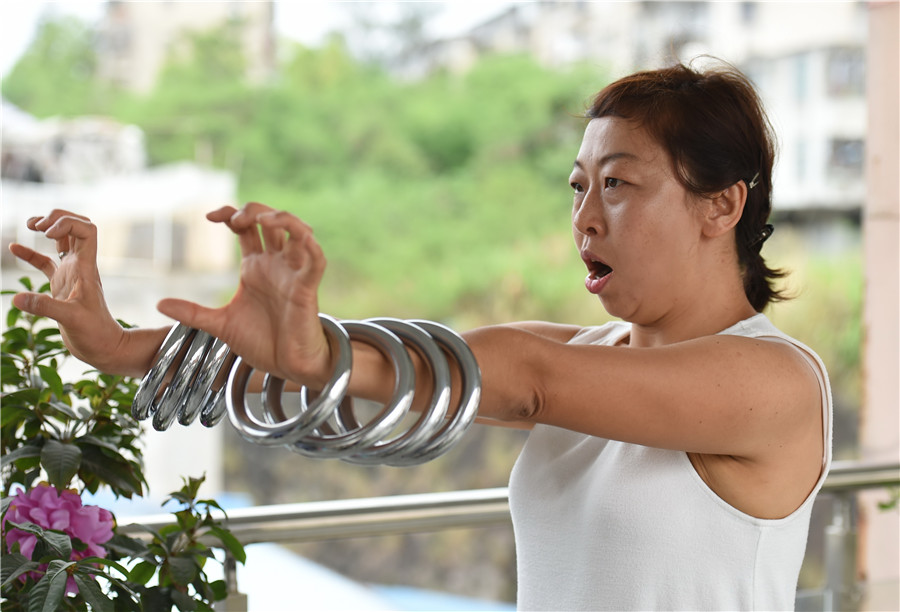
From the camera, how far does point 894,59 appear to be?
2.62 m

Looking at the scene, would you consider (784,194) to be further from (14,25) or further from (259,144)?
(14,25)

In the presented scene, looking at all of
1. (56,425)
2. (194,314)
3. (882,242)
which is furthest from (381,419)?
(882,242)

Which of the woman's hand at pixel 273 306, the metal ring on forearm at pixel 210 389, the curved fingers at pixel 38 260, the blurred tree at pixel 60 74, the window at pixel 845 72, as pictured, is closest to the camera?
the woman's hand at pixel 273 306

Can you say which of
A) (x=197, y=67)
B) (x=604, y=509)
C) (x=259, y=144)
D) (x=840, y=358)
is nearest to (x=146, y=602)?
(x=604, y=509)

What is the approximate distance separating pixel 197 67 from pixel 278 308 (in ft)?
50.6

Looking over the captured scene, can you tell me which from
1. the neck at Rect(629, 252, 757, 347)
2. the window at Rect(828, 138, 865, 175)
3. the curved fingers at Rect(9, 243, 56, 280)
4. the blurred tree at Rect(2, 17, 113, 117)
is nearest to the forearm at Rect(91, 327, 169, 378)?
the curved fingers at Rect(9, 243, 56, 280)

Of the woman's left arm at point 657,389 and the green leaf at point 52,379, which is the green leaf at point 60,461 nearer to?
the green leaf at point 52,379

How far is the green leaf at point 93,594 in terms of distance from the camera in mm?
1028

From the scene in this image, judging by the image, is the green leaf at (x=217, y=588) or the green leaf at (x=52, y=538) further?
the green leaf at (x=217, y=588)

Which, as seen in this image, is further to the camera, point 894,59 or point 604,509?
point 894,59

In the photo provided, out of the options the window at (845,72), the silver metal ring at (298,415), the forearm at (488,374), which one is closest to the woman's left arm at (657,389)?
the forearm at (488,374)

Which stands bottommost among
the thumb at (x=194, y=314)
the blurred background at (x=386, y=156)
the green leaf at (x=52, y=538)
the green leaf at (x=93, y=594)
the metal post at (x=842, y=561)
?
the metal post at (x=842, y=561)

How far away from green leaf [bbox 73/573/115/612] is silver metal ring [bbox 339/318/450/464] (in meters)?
0.37

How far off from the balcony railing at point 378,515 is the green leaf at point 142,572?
114 mm
